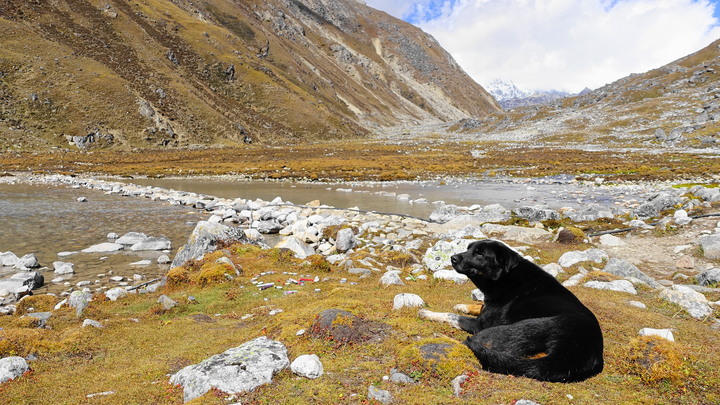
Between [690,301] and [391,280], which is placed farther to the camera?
[391,280]

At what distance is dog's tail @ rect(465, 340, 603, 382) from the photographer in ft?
16.3

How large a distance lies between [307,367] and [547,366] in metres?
3.19

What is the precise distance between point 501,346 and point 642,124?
13040 centimetres

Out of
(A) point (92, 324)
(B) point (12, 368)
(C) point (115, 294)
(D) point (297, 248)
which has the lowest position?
(C) point (115, 294)

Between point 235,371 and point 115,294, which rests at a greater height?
point 235,371

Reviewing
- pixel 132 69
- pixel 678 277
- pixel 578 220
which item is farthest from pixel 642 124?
pixel 132 69

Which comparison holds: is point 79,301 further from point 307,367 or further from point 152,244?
point 152,244

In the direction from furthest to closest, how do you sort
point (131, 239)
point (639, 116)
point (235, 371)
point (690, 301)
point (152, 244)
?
1. point (639, 116)
2. point (131, 239)
3. point (152, 244)
4. point (690, 301)
5. point (235, 371)

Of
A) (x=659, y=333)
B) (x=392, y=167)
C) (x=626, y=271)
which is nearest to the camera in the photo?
(x=659, y=333)

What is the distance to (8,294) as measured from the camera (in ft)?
37.6

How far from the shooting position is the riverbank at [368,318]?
4922 millimetres

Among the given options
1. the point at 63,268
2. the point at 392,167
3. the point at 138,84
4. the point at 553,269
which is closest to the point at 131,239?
the point at 63,268

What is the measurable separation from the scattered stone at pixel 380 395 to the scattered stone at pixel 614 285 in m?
7.67

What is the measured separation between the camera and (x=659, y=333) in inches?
245
